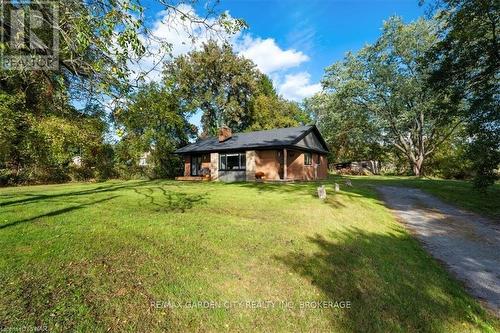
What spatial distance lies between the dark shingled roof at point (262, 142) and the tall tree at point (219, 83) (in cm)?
1097

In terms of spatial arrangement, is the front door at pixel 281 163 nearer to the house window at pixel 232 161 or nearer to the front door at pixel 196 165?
the house window at pixel 232 161

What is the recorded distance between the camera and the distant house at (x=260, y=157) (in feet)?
72.4

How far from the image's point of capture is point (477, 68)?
43.0 ft

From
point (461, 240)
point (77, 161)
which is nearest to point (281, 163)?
point (461, 240)

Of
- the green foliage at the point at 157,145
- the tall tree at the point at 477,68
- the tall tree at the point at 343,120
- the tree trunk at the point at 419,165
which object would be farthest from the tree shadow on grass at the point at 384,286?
the tree trunk at the point at 419,165

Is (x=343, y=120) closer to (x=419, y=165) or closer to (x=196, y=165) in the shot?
(x=419, y=165)

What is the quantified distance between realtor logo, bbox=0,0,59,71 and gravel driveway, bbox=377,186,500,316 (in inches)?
353

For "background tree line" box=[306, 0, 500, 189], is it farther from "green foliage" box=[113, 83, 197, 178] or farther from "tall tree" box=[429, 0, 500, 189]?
"green foliage" box=[113, 83, 197, 178]

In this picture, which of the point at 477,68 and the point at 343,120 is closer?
the point at 477,68

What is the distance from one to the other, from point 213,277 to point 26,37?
5.40 meters

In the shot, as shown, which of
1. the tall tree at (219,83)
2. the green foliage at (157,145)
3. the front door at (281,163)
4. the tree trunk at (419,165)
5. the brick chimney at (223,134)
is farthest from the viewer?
the tall tree at (219,83)

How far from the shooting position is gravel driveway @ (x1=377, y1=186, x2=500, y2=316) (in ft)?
17.9

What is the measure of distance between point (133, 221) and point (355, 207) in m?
8.21

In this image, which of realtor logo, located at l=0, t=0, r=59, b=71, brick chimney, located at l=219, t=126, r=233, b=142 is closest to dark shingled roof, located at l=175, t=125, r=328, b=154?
brick chimney, located at l=219, t=126, r=233, b=142
